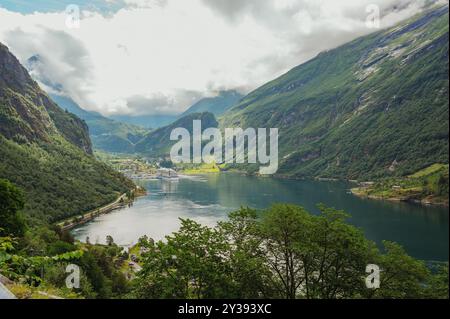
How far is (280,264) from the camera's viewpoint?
1277 centimetres

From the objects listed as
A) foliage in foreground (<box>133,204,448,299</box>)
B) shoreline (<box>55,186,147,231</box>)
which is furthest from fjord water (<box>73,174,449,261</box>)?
foliage in foreground (<box>133,204,448,299</box>)

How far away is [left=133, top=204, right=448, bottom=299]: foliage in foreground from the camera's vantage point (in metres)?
11.3

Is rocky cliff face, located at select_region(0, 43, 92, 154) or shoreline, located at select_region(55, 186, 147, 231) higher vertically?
rocky cliff face, located at select_region(0, 43, 92, 154)

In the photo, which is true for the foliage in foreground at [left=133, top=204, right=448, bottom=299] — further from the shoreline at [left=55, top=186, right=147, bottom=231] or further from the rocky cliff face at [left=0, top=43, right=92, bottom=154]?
the rocky cliff face at [left=0, top=43, right=92, bottom=154]

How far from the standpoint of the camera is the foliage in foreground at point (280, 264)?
11312 mm

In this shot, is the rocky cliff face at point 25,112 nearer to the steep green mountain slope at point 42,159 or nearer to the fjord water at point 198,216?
the steep green mountain slope at point 42,159

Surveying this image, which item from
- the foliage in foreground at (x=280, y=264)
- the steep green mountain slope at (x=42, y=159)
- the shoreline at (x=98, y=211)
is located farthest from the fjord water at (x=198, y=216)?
the foliage in foreground at (x=280, y=264)

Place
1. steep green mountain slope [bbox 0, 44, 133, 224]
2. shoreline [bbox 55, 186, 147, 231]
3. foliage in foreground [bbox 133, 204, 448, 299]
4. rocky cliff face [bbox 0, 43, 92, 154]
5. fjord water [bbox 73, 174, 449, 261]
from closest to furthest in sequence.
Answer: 1. foliage in foreground [bbox 133, 204, 448, 299]
2. fjord water [bbox 73, 174, 449, 261]
3. shoreline [bbox 55, 186, 147, 231]
4. steep green mountain slope [bbox 0, 44, 133, 224]
5. rocky cliff face [bbox 0, 43, 92, 154]

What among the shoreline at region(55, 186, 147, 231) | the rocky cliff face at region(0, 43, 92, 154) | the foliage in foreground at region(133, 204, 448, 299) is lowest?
the shoreline at region(55, 186, 147, 231)

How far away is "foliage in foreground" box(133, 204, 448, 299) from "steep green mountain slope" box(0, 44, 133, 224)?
196 ft

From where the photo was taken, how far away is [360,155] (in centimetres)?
17188

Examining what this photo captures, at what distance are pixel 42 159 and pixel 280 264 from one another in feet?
365
